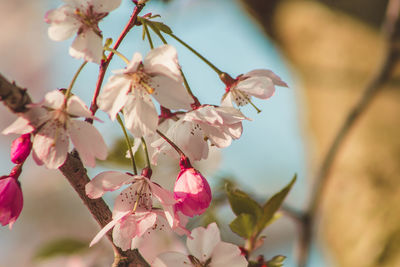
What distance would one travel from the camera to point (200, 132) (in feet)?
2.23

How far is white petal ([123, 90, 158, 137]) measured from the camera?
0.57 metres

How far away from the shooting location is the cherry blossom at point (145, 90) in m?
0.56

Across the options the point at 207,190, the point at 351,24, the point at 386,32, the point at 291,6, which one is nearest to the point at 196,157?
the point at 207,190

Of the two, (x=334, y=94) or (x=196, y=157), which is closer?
(x=196, y=157)

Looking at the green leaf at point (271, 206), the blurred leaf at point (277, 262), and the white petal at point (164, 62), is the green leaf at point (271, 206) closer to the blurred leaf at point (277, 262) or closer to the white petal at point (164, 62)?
the blurred leaf at point (277, 262)

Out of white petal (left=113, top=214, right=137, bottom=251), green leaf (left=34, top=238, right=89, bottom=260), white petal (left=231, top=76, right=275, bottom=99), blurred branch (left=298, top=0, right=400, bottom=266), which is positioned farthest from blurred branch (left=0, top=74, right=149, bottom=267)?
blurred branch (left=298, top=0, right=400, bottom=266)

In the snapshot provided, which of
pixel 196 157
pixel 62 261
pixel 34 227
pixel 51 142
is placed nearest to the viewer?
pixel 51 142

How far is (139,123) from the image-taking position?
1.87 feet

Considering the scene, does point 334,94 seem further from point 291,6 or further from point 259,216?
point 259,216

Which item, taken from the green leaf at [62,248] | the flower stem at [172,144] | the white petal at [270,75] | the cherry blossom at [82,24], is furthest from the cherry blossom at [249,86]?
the green leaf at [62,248]

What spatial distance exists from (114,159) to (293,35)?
146 centimetres

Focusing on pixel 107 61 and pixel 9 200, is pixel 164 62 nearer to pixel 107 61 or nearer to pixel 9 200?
pixel 107 61

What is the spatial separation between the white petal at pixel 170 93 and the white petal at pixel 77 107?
0.09 m

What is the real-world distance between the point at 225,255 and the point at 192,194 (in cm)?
11
